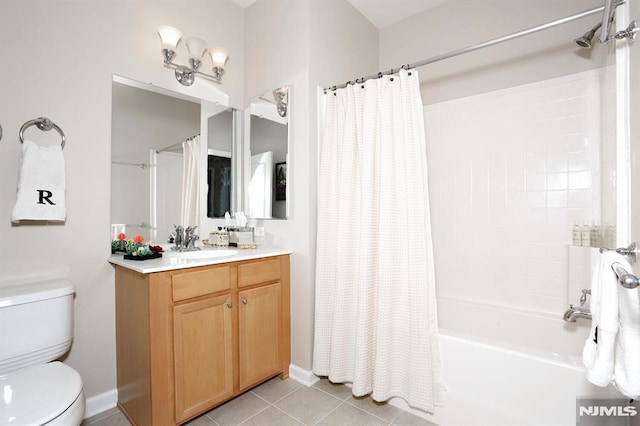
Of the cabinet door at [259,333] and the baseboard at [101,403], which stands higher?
the cabinet door at [259,333]

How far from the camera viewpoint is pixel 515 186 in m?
2.32

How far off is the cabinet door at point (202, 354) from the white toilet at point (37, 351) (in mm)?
428

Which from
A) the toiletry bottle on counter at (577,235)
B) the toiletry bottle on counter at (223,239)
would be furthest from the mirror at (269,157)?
the toiletry bottle on counter at (577,235)

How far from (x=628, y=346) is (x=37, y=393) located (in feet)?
6.72

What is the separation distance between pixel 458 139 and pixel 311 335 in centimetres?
191

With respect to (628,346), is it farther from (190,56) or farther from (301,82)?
(190,56)

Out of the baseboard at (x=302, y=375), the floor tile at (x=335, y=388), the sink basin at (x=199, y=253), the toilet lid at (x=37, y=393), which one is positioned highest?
the sink basin at (x=199, y=253)

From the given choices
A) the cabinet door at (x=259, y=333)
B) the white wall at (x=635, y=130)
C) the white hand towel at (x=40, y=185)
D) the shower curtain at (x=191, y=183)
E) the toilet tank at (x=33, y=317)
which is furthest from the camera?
the shower curtain at (x=191, y=183)

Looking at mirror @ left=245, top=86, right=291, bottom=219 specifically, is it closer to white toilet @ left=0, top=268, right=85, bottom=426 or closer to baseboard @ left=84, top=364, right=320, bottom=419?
white toilet @ left=0, top=268, right=85, bottom=426

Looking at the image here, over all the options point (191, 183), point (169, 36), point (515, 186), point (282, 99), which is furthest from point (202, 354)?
point (515, 186)

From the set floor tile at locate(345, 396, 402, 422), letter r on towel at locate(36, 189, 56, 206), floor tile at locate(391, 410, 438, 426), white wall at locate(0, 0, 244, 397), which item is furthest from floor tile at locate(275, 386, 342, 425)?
letter r on towel at locate(36, 189, 56, 206)

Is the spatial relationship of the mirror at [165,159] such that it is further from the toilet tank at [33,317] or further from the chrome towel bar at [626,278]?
the chrome towel bar at [626,278]

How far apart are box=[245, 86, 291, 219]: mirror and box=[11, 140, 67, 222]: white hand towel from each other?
116 cm

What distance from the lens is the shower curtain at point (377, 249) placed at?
1.73 metres
